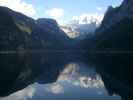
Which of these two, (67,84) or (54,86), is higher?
(54,86)

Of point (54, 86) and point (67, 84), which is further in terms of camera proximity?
point (67, 84)

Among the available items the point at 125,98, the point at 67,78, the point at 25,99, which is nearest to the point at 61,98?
the point at 25,99

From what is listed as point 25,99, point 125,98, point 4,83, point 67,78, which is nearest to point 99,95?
point 125,98

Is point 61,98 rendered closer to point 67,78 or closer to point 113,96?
point 113,96

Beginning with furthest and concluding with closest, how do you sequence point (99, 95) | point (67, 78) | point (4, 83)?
point (67, 78), point (4, 83), point (99, 95)

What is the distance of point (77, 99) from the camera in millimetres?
37000

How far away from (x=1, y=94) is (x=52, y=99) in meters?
6.88

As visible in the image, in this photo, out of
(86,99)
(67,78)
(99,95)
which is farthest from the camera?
(67,78)

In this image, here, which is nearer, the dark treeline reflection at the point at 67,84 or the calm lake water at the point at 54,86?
the calm lake water at the point at 54,86

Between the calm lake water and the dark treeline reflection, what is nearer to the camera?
the calm lake water

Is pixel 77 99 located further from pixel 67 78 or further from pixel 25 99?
pixel 67 78

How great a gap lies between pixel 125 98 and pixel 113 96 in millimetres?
3056

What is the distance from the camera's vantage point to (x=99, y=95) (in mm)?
40438

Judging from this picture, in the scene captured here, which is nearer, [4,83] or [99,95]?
[99,95]
